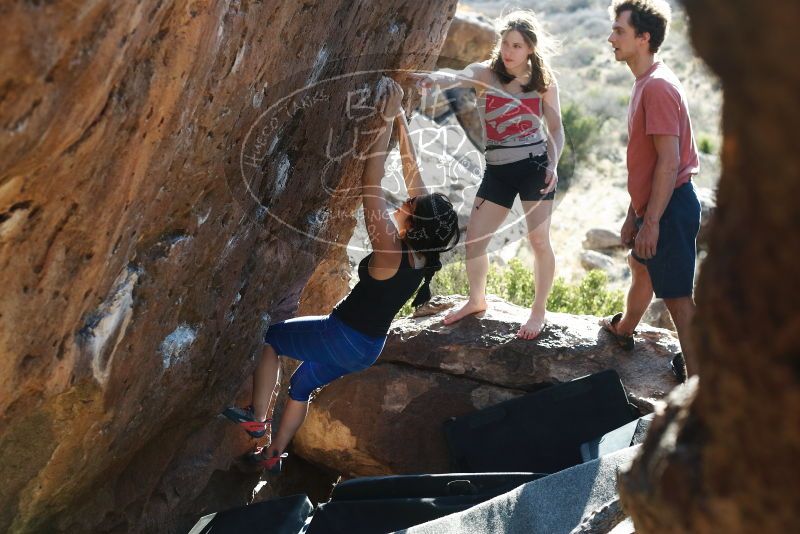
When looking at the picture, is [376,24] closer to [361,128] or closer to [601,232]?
[361,128]

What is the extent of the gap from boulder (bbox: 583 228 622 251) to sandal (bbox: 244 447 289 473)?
34.6 ft

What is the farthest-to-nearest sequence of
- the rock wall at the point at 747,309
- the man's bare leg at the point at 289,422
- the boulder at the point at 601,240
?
1. the boulder at the point at 601,240
2. the man's bare leg at the point at 289,422
3. the rock wall at the point at 747,309

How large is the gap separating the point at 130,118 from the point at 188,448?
2.28m

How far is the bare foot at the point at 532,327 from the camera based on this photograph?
5168 millimetres

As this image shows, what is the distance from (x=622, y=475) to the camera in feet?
7.07

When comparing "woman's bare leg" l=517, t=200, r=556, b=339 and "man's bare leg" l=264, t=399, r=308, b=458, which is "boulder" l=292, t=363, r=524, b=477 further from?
"man's bare leg" l=264, t=399, r=308, b=458

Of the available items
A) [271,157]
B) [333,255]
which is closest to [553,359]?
[333,255]

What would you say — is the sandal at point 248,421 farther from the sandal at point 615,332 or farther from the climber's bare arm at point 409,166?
the sandal at point 615,332

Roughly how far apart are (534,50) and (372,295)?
55.0 inches

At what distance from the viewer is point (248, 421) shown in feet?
13.5

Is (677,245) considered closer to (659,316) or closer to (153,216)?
(153,216)

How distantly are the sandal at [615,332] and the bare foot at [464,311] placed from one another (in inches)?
26.9

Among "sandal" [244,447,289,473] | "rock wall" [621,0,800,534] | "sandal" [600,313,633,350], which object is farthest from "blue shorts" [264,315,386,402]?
"rock wall" [621,0,800,534]

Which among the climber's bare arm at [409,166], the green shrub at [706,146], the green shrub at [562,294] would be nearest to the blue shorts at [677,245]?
the climber's bare arm at [409,166]
